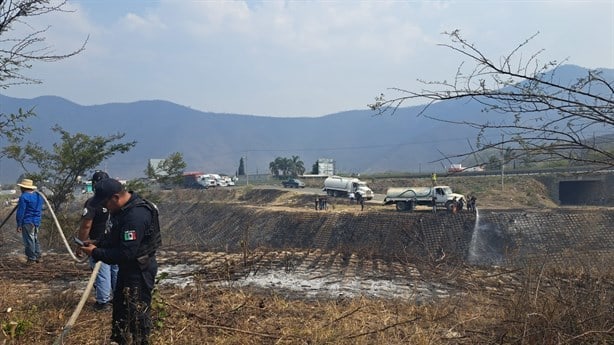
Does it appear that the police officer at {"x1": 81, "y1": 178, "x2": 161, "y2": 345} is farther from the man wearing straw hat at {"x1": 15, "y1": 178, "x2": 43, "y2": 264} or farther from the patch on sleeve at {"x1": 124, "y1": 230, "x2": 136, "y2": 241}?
the man wearing straw hat at {"x1": 15, "y1": 178, "x2": 43, "y2": 264}

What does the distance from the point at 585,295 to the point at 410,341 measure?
1.80 m

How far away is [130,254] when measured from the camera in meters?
3.63

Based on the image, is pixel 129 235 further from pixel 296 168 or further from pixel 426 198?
pixel 296 168

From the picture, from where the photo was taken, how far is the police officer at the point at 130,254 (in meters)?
3.64

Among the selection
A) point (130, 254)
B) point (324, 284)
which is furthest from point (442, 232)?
point (130, 254)

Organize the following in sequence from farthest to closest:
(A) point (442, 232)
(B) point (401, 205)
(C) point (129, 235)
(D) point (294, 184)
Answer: (D) point (294, 184), (B) point (401, 205), (A) point (442, 232), (C) point (129, 235)

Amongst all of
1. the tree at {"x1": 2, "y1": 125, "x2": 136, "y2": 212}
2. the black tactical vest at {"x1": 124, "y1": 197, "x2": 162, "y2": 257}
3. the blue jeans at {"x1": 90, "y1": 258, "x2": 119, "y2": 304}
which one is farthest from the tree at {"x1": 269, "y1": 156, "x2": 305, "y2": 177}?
the black tactical vest at {"x1": 124, "y1": 197, "x2": 162, "y2": 257}

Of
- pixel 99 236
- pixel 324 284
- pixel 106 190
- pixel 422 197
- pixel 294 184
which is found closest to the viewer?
pixel 106 190

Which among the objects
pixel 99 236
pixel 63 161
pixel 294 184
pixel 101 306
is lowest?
pixel 294 184

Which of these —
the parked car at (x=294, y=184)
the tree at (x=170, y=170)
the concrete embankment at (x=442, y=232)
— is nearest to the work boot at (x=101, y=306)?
the concrete embankment at (x=442, y=232)

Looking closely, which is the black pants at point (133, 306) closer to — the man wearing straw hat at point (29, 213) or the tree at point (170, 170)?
the man wearing straw hat at point (29, 213)

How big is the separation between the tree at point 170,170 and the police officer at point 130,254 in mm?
20183

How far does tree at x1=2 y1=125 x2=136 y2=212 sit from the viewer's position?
1759 centimetres

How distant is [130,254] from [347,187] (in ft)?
114
